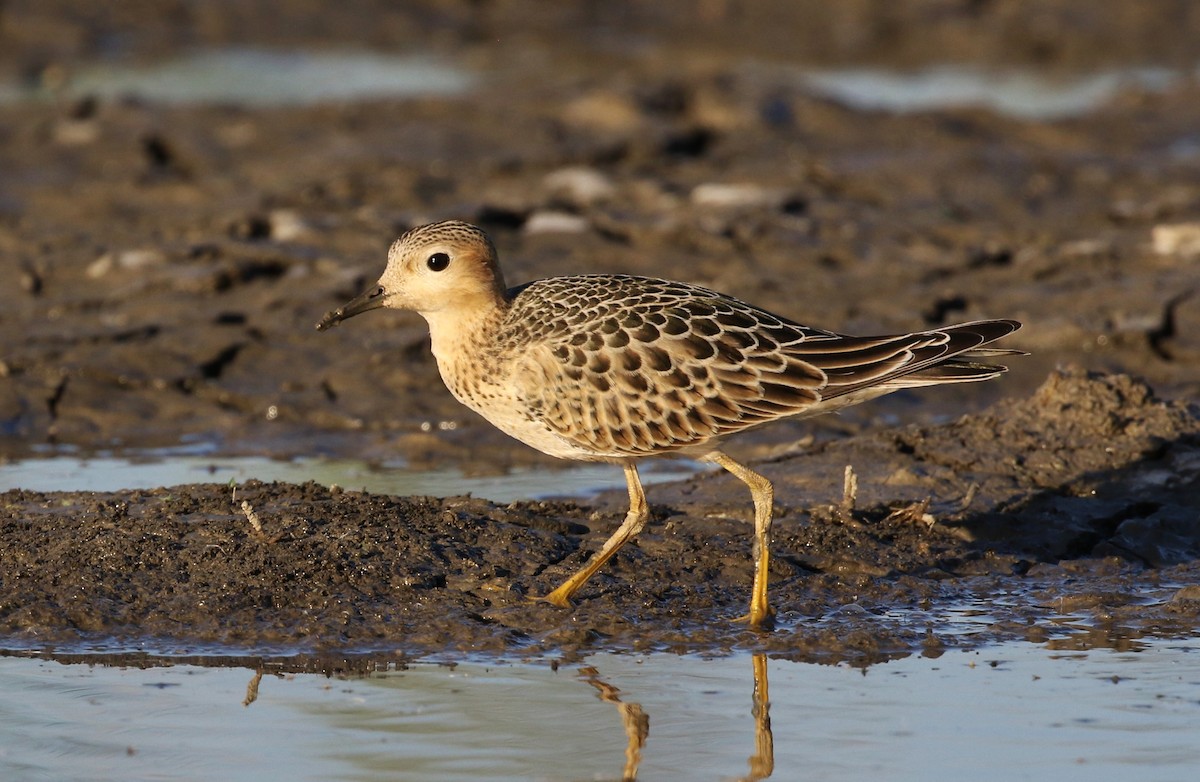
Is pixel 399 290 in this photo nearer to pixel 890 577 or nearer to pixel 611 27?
pixel 890 577

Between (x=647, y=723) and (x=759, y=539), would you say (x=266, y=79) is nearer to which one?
(x=759, y=539)

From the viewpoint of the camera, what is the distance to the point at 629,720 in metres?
6.31

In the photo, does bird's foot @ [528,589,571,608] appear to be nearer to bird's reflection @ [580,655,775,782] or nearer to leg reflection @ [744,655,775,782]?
bird's reflection @ [580,655,775,782]

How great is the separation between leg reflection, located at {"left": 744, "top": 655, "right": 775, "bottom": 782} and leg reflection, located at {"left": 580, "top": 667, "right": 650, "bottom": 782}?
38 centimetres

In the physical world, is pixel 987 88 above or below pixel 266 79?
above

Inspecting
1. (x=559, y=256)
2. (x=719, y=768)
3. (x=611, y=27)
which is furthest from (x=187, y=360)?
(x=611, y=27)

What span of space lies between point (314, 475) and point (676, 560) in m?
2.86

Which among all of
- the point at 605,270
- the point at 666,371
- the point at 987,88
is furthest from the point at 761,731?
the point at 987,88

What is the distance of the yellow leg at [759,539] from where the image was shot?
7.36 metres

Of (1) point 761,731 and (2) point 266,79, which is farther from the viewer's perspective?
(2) point 266,79

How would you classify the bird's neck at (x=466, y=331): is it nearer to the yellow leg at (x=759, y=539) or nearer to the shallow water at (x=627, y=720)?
the yellow leg at (x=759, y=539)

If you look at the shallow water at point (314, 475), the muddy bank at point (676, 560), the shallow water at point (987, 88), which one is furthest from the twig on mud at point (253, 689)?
the shallow water at point (987, 88)

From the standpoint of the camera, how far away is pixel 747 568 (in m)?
7.87

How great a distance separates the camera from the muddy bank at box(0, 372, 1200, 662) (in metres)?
7.19
